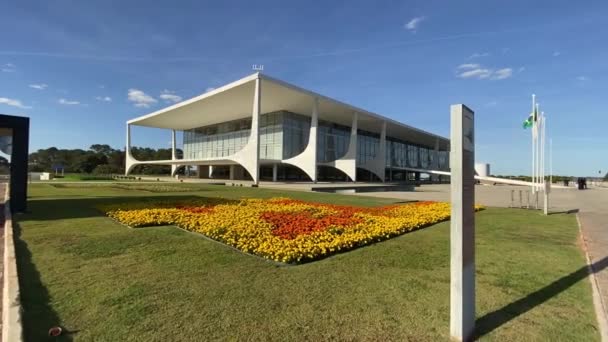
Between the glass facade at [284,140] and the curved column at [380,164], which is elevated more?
the glass facade at [284,140]

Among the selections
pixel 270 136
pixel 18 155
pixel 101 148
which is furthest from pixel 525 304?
pixel 101 148

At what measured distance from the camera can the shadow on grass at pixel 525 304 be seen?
10.9ft

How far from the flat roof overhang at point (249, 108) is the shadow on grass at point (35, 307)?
29849mm

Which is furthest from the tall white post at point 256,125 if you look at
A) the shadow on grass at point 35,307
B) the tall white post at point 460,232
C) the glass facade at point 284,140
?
the tall white post at point 460,232

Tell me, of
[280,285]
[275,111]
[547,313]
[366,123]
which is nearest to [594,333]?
[547,313]

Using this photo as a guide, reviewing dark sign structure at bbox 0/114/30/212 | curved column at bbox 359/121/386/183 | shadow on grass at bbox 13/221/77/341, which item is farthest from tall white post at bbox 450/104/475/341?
curved column at bbox 359/121/386/183

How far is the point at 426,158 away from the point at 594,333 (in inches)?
3352

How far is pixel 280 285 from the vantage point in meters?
4.26

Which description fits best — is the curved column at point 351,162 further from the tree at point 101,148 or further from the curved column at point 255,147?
the tree at point 101,148

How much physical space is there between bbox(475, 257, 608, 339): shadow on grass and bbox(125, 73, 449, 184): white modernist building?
29.6 m

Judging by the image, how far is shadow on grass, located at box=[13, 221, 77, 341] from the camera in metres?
2.99

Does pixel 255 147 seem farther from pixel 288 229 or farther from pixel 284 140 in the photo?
pixel 288 229

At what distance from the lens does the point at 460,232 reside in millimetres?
3055

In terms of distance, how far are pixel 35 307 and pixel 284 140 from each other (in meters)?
41.0
